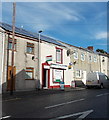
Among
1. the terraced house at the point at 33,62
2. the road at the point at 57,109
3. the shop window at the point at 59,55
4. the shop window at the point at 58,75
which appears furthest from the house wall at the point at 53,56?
the road at the point at 57,109

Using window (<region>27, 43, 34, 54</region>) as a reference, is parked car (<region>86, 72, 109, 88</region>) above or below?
below

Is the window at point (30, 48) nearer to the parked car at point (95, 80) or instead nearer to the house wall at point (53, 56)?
the house wall at point (53, 56)

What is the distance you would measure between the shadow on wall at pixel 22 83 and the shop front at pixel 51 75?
57.0 inches

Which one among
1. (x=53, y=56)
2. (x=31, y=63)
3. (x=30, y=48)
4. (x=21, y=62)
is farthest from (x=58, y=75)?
(x=21, y=62)

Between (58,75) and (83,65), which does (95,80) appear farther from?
(83,65)

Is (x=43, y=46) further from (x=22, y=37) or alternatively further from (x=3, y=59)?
(x=3, y=59)

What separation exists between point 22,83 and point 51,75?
4.68m

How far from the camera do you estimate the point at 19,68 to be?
17938mm

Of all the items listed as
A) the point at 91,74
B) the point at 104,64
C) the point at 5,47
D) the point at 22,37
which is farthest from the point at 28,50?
the point at 104,64

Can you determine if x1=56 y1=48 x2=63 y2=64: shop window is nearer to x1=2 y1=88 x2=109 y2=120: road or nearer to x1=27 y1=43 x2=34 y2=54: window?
x1=27 y1=43 x2=34 y2=54: window

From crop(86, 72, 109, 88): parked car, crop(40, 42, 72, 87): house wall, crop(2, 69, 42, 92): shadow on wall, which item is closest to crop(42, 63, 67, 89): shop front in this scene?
crop(40, 42, 72, 87): house wall

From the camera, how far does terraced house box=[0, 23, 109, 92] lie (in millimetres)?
16812

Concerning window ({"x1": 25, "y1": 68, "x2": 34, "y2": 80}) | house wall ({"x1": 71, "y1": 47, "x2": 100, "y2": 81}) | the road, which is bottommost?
the road

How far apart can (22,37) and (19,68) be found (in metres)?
3.27
